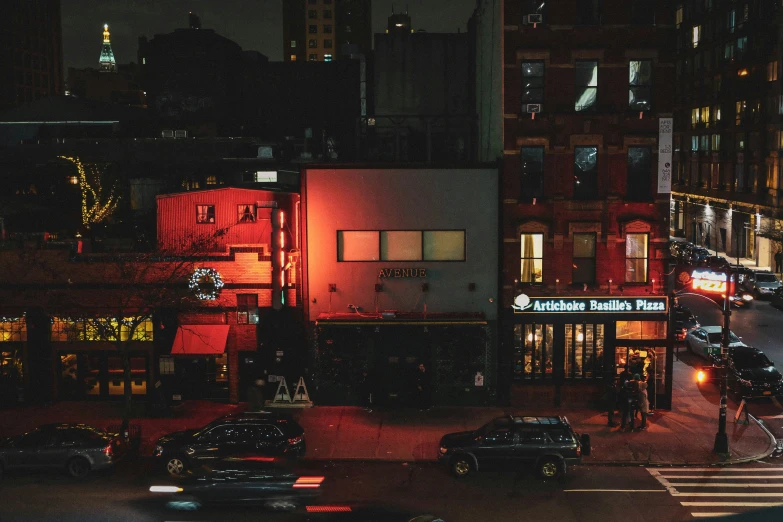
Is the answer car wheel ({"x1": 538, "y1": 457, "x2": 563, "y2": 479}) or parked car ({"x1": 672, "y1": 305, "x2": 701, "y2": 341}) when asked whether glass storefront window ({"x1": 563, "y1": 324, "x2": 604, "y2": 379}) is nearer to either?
car wheel ({"x1": 538, "y1": 457, "x2": 563, "y2": 479})

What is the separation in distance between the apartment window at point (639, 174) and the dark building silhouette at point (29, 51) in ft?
400

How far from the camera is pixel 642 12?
27812 mm

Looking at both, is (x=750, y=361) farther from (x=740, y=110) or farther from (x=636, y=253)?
(x=740, y=110)

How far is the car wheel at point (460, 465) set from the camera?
2180 cm

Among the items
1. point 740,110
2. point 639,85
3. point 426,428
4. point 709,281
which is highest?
point 740,110

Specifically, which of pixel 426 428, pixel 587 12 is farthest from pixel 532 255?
pixel 587 12

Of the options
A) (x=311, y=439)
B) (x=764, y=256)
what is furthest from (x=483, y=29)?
(x=764, y=256)

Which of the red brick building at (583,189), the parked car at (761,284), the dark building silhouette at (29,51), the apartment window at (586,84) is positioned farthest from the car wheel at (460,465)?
the dark building silhouette at (29,51)

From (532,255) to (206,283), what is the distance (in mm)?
11956

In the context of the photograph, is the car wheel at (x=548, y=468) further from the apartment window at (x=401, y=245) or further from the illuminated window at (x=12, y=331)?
the illuminated window at (x=12, y=331)

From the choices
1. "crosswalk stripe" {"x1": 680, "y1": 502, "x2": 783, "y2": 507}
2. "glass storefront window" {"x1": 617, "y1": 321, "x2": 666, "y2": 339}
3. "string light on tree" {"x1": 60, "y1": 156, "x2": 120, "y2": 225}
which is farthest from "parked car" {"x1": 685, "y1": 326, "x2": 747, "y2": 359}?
"string light on tree" {"x1": 60, "y1": 156, "x2": 120, "y2": 225}

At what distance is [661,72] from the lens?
27.8 m

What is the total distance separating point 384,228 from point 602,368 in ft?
31.9

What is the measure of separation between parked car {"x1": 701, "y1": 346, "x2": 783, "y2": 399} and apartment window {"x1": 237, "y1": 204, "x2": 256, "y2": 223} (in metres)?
17.8
